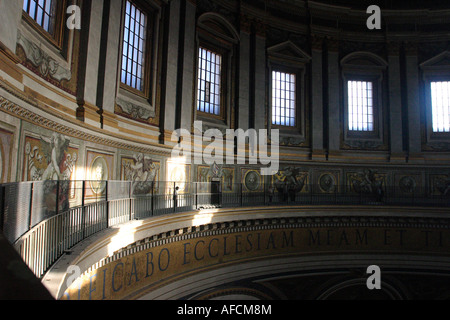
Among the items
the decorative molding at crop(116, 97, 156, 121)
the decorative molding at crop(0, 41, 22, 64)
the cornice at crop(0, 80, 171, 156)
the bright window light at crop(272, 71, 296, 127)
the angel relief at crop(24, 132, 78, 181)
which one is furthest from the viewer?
the bright window light at crop(272, 71, 296, 127)

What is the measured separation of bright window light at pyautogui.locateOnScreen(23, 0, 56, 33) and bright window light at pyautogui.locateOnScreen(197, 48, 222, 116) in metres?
8.15

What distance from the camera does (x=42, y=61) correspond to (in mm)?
7043

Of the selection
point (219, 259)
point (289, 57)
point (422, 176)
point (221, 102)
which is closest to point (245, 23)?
point (289, 57)

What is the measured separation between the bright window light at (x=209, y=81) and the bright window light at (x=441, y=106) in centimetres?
1335

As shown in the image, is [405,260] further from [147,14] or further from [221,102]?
[147,14]

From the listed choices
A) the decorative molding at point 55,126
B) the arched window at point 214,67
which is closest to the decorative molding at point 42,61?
the decorative molding at point 55,126

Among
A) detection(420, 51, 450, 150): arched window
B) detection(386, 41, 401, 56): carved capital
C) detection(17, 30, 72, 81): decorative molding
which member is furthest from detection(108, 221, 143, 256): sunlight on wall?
detection(386, 41, 401, 56): carved capital

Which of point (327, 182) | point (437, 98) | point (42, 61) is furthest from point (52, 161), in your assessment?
point (437, 98)

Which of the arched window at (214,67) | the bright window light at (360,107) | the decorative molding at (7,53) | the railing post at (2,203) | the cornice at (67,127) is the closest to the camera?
the railing post at (2,203)

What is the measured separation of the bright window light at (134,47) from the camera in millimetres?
11383

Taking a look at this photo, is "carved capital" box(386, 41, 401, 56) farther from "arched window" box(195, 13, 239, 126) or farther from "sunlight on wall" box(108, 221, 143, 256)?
"sunlight on wall" box(108, 221, 143, 256)

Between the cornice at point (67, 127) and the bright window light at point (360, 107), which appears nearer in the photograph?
the cornice at point (67, 127)

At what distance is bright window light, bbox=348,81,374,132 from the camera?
19.1 m

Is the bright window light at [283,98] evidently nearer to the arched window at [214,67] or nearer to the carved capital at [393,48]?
the arched window at [214,67]
